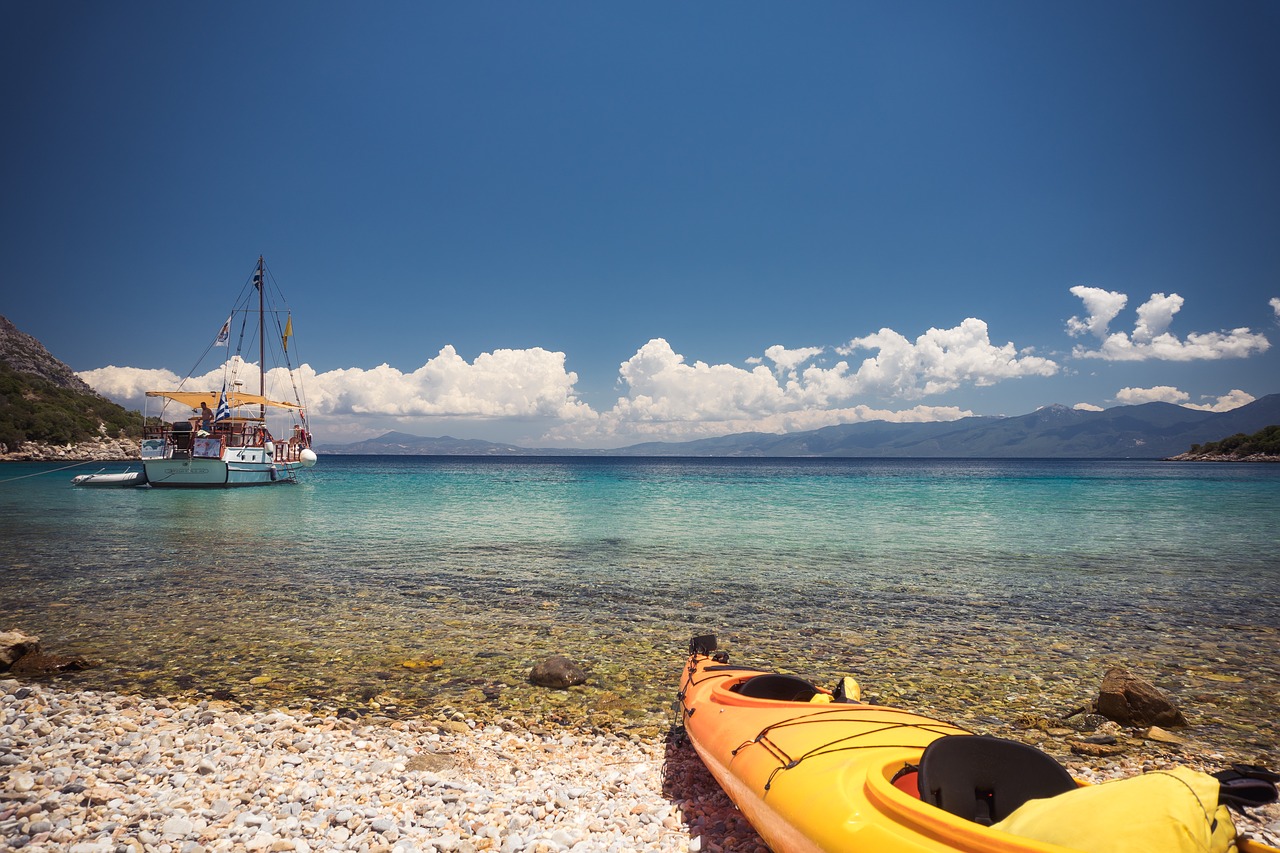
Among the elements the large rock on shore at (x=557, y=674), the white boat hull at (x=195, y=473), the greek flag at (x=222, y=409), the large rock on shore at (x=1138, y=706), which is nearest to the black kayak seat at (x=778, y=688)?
the large rock on shore at (x=557, y=674)

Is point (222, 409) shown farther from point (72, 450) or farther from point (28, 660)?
point (72, 450)

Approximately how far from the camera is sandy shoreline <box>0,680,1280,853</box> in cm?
446

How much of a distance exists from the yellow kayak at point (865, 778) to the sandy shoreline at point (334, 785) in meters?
0.59

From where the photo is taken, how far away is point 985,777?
371cm

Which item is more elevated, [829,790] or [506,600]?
[829,790]

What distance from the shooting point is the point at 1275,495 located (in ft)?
143

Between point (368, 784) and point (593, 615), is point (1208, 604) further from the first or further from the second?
point (368, 784)

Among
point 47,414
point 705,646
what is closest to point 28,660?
point 705,646

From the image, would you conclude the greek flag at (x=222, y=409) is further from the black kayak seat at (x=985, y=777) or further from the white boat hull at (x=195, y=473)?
the black kayak seat at (x=985, y=777)

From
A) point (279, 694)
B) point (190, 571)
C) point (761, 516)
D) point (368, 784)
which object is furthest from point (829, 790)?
point (761, 516)

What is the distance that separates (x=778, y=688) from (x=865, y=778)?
220 centimetres

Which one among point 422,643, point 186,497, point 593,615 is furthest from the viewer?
point 186,497

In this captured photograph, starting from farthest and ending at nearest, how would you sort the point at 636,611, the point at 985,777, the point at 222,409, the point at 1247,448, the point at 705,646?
the point at 1247,448, the point at 222,409, the point at 636,611, the point at 705,646, the point at 985,777

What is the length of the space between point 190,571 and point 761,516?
2387 cm
